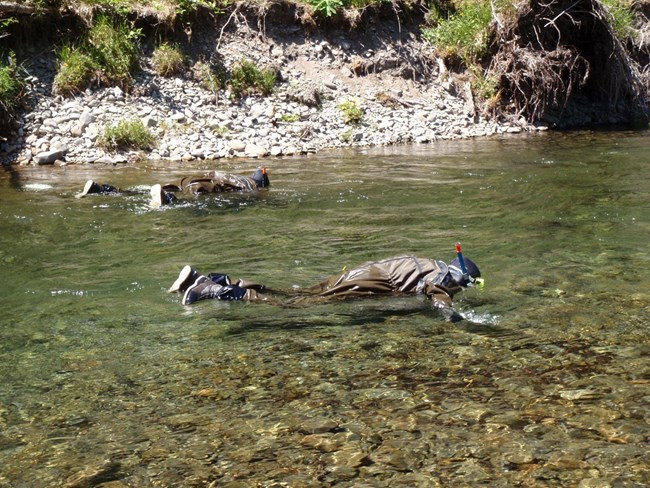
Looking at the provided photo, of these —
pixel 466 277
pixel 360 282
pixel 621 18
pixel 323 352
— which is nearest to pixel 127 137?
pixel 360 282

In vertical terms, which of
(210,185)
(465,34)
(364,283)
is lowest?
(364,283)

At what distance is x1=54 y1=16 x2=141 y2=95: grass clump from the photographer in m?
15.3

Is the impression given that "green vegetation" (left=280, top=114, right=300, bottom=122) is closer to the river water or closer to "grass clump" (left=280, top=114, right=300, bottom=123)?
"grass clump" (left=280, top=114, right=300, bottom=123)

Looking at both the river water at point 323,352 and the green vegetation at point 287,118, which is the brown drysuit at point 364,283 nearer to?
the river water at point 323,352

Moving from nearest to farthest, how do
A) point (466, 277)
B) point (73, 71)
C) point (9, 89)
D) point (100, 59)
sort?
point (466, 277) → point (9, 89) → point (73, 71) → point (100, 59)

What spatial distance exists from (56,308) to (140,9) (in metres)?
12.0

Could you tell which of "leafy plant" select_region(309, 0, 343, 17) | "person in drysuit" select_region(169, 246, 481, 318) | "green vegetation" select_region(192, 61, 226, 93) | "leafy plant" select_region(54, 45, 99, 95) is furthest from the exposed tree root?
"person in drysuit" select_region(169, 246, 481, 318)

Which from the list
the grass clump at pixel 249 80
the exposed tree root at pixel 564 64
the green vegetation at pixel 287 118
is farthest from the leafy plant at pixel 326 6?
the exposed tree root at pixel 564 64

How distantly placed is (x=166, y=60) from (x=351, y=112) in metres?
4.11

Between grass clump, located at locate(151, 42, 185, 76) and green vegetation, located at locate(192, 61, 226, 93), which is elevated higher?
grass clump, located at locate(151, 42, 185, 76)

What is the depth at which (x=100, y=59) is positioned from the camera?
15742mm

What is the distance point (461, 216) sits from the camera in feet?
30.2

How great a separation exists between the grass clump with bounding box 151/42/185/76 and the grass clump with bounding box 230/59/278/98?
122 cm

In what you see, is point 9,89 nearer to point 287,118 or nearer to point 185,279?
point 287,118
